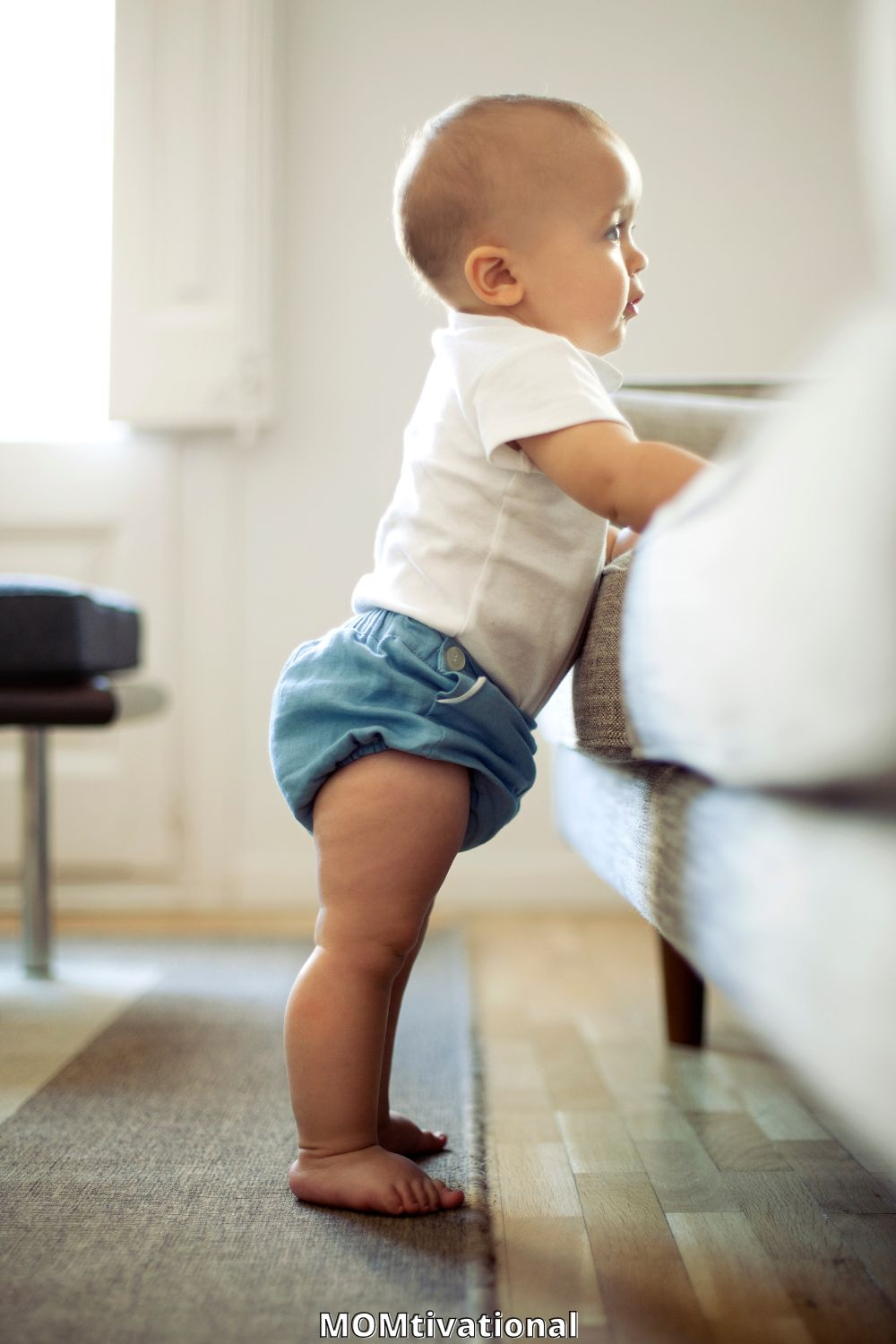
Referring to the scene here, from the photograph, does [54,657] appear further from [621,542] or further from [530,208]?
[530,208]

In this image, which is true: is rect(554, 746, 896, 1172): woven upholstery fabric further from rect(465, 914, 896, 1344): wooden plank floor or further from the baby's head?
the baby's head

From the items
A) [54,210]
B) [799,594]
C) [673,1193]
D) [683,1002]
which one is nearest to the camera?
[799,594]

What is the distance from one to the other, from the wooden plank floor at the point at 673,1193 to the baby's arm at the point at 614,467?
0.43 m

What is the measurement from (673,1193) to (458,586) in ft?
1.43

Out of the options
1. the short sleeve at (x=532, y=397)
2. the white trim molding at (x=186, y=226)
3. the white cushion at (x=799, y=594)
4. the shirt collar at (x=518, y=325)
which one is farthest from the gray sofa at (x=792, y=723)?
the white trim molding at (x=186, y=226)

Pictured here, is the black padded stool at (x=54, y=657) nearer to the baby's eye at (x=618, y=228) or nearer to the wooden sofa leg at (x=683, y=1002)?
the wooden sofa leg at (x=683, y=1002)

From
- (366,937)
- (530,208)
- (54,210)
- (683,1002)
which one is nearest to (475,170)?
(530,208)

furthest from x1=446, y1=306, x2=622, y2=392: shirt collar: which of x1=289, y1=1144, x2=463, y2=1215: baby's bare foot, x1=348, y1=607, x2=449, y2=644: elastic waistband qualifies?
x1=289, y1=1144, x2=463, y2=1215: baby's bare foot

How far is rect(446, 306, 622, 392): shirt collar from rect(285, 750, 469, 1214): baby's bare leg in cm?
30

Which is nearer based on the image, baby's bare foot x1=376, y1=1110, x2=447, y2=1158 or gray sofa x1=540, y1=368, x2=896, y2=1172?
gray sofa x1=540, y1=368, x2=896, y2=1172

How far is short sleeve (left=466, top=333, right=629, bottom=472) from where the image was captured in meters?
0.79

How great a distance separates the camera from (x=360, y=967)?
0.82 m

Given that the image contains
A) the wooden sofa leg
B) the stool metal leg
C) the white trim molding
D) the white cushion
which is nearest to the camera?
the white cushion

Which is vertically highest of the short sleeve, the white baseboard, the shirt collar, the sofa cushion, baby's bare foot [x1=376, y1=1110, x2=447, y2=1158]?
the shirt collar
